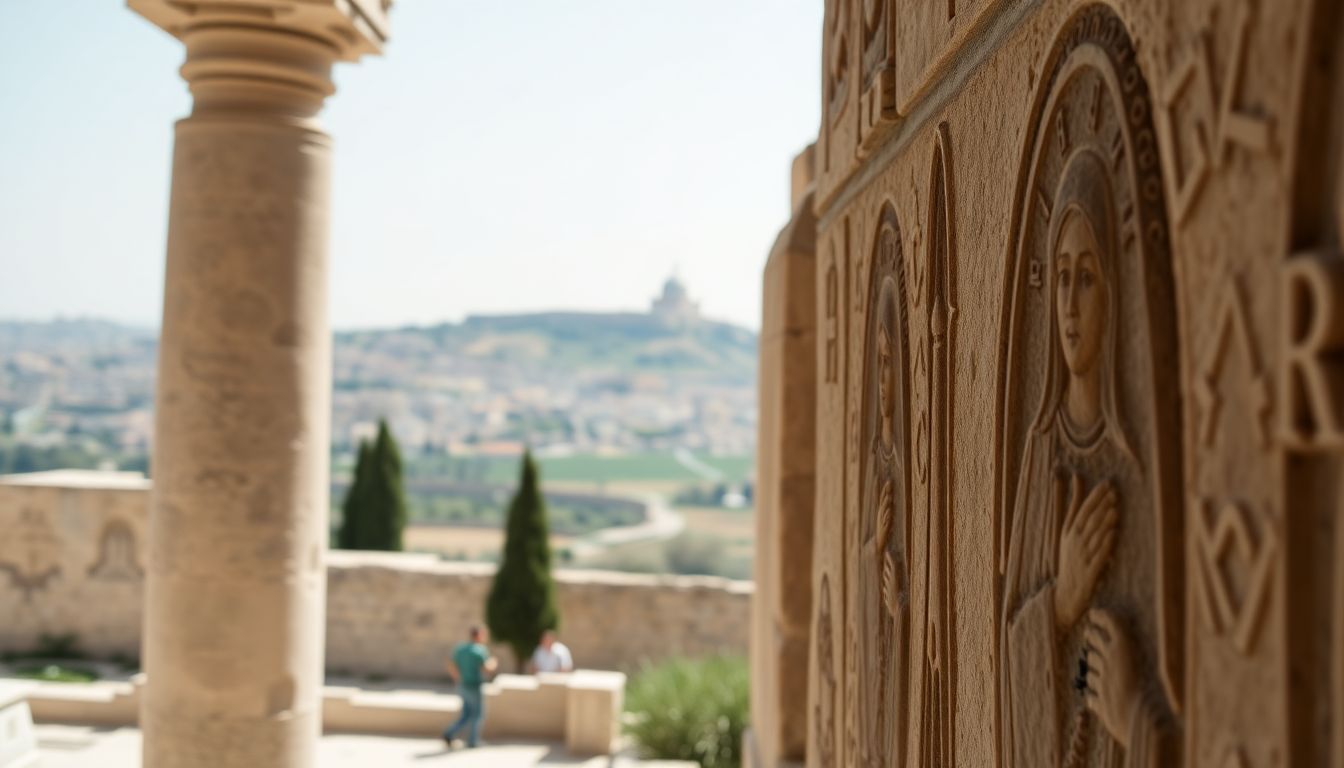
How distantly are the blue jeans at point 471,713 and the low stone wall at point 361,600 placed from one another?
4553 mm

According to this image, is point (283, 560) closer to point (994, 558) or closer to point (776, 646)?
point (776, 646)

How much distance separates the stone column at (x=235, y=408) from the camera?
5.82 meters

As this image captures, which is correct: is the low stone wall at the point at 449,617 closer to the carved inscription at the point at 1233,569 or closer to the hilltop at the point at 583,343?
the carved inscription at the point at 1233,569

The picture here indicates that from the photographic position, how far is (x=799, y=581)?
471cm

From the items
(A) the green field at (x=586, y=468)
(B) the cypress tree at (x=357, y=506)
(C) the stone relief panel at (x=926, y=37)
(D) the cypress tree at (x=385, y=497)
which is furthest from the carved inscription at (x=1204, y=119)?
(A) the green field at (x=586, y=468)

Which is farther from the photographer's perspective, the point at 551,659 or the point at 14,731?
the point at 551,659

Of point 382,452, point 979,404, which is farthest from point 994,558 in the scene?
point 382,452

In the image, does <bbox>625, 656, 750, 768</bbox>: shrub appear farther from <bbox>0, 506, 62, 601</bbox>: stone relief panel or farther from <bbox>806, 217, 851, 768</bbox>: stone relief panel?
<bbox>0, 506, 62, 601</bbox>: stone relief panel

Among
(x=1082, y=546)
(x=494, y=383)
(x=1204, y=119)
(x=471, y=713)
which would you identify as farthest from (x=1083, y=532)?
(x=494, y=383)

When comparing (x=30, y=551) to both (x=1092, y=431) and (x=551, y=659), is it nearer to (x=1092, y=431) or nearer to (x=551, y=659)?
(x=551, y=659)

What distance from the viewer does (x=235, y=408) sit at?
229 inches

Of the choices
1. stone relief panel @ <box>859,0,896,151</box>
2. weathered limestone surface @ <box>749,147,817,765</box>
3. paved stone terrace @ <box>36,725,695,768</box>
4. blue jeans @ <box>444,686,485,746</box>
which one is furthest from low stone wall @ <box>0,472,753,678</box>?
stone relief panel @ <box>859,0,896,151</box>

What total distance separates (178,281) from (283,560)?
1466 millimetres

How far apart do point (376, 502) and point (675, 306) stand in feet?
370
